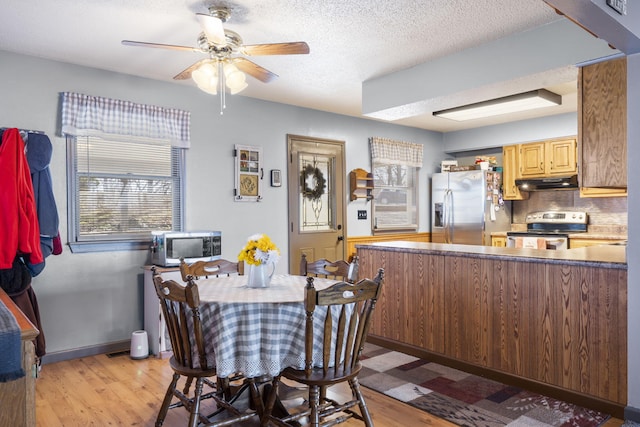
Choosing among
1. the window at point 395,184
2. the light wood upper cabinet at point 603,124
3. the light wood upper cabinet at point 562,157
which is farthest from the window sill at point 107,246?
the light wood upper cabinet at point 562,157

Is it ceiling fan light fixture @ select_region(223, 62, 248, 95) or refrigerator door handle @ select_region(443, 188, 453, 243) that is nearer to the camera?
ceiling fan light fixture @ select_region(223, 62, 248, 95)

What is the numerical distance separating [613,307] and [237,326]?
2127 mm

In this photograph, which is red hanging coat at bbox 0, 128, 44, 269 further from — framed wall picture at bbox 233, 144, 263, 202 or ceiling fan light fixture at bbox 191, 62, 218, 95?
framed wall picture at bbox 233, 144, 263, 202

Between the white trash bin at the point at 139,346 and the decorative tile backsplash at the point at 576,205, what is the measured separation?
5.37 metres

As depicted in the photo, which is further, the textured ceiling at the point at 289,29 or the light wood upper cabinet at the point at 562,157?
the light wood upper cabinet at the point at 562,157

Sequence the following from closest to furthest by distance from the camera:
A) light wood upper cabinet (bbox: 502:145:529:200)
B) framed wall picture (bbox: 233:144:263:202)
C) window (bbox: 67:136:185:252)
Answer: window (bbox: 67:136:185:252) < framed wall picture (bbox: 233:144:263:202) < light wood upper cabinet (bbox: 502:145:529:200)

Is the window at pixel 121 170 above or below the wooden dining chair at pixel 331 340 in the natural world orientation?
above

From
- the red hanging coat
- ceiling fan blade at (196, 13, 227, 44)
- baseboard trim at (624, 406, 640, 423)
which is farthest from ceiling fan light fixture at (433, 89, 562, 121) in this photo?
the red hanging coat

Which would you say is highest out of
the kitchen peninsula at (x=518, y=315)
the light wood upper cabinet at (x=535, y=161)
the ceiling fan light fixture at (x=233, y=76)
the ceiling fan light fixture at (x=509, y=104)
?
the ceiling fan light fixture at (x=509, y=104)

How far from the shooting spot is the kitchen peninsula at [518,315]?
2.63 m

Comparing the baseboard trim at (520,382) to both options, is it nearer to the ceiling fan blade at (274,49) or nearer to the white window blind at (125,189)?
the white window blind at (125,189)

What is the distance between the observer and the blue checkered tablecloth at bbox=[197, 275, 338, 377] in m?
2.09

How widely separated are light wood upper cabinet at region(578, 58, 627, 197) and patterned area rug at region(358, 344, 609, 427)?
55.8 inches

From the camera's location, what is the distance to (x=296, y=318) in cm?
215
